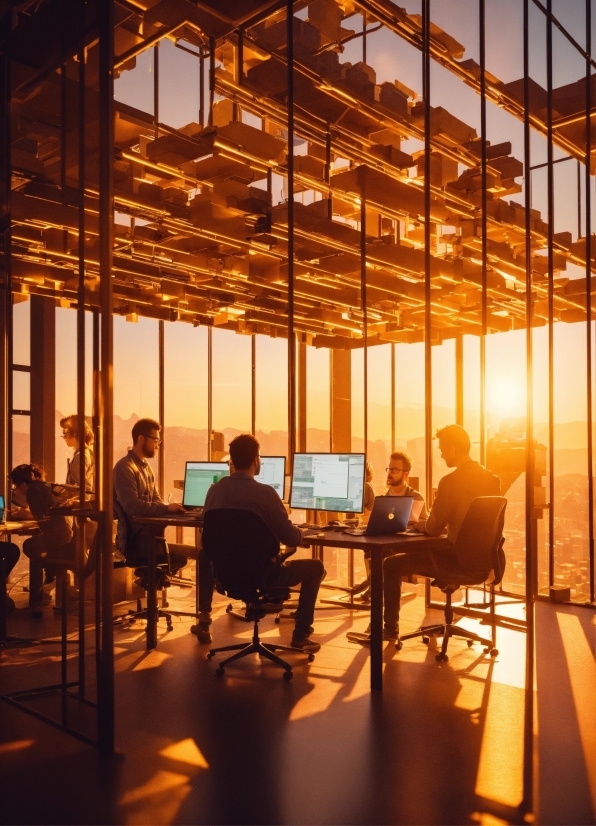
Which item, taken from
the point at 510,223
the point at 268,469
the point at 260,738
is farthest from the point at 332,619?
the point at 510,223

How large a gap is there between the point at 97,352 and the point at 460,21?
4.78 meters

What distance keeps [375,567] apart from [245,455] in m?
1.10

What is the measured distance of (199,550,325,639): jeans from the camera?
16.9ft

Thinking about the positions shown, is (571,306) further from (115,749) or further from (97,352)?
(115,749)

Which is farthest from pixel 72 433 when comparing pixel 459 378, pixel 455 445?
pixel 459 378

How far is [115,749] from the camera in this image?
12.1ft

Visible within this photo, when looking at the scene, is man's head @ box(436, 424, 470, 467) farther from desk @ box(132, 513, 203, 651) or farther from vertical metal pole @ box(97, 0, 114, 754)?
vertical metal pole @ box(97, 0, 114, 754)

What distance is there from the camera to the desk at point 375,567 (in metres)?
4.67

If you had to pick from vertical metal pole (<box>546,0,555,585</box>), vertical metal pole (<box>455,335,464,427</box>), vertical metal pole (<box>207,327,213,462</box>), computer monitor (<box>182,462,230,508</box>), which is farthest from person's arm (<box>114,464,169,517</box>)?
vertical metal pole (<box>455,335,464,427</box>)

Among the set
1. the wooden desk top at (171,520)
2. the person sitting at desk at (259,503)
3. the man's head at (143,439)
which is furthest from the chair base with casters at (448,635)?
the man's head at (143,439)

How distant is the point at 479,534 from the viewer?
532 centimetres

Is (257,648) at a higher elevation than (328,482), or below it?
below

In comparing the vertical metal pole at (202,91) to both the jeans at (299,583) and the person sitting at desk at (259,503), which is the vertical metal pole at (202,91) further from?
the jeans at (299,583)

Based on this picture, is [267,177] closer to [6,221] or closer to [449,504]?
[6,221]
